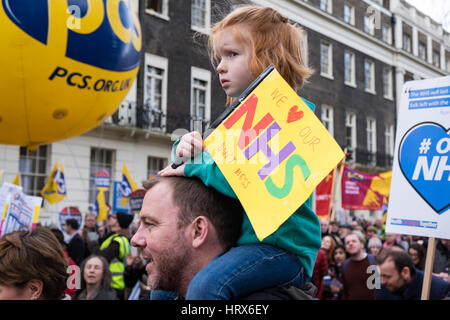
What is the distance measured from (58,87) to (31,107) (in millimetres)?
217

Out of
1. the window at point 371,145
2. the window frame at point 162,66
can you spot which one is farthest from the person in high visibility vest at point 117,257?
the window at point 371,145

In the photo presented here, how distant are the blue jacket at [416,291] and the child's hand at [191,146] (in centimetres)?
301

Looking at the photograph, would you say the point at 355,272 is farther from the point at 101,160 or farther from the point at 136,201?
the point at 101,160

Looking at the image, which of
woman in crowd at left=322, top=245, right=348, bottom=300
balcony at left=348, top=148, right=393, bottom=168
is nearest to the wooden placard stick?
woman in crowd at left=322, top=245, right=348, bottom=300

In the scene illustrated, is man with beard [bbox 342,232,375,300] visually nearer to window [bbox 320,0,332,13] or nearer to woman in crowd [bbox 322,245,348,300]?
woman in crowd [bbox 322,245,348,300]

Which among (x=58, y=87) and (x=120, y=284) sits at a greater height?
(x=58, y=87)

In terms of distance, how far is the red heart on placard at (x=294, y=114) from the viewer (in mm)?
1470

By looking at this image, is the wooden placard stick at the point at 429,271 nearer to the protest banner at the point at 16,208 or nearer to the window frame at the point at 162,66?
the protest banner at the point at 16,208

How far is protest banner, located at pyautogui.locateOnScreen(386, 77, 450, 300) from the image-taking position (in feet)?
8.21

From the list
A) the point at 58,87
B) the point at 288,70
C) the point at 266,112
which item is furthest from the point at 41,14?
the point at 266,112

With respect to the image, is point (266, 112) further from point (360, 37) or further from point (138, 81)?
point (138, 81)

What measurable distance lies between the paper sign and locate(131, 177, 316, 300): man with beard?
1280 millimetres

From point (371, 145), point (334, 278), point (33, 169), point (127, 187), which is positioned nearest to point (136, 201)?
point (127, 187)
